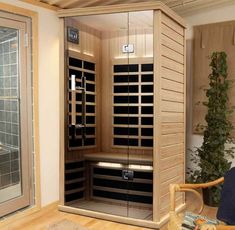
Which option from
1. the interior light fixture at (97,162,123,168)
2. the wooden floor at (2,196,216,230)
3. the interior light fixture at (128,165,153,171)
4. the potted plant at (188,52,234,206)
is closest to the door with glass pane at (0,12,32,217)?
the wooden floor at (2,196,216,230)

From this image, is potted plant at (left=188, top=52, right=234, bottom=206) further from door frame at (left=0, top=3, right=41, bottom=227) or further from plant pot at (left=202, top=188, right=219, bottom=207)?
door frame at (left=0, top=3, right=41, bottom=227)

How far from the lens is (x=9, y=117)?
3.16 metres

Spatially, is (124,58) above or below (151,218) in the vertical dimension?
above

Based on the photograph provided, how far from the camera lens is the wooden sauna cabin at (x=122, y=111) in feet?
10.2

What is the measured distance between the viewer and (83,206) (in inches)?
135

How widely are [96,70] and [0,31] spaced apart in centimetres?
109

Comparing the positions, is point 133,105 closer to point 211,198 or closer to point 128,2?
point 128,2

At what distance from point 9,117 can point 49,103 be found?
1.70 ft

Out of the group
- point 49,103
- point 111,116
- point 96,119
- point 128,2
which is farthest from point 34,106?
point 128,2

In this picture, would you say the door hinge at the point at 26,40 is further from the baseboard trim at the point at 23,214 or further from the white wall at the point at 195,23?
the white wall at the point at 195,23

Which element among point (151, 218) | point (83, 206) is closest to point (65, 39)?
point (83, 206)

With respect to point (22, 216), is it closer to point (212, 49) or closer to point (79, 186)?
point (79, 186)

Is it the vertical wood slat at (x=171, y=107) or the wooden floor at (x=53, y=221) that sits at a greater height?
the vertical wood slat at (x=171, y=107)

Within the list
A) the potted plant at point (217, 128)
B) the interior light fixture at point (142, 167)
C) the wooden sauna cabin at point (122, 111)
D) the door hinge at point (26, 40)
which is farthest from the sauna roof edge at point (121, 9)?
the interior light fixture at point (142, 167)
